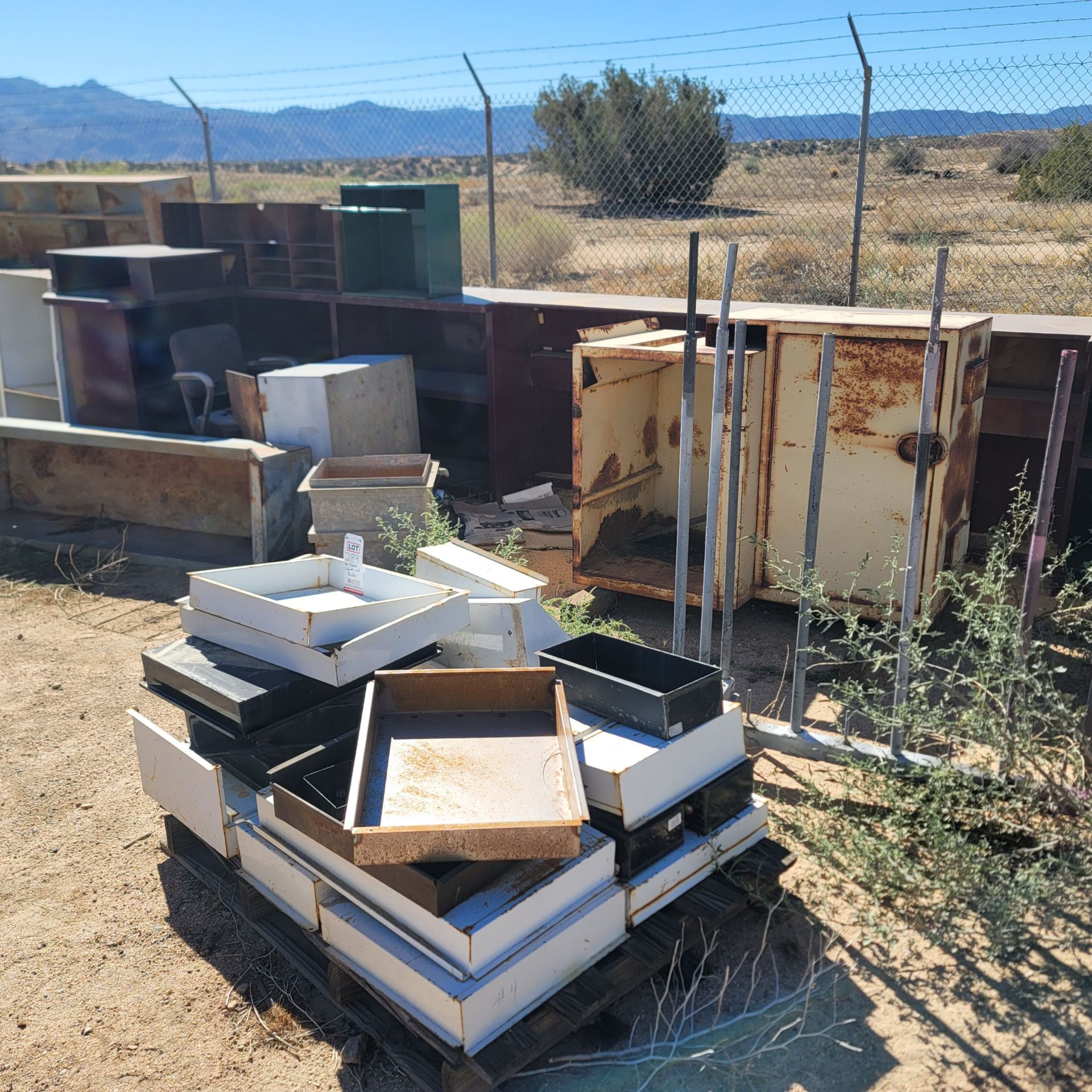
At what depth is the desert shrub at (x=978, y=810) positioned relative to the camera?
3.22 m

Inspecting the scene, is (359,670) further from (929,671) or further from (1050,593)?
(1050,593)

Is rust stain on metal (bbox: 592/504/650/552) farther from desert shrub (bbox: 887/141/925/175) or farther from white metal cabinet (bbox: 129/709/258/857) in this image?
desert shrub (bbox: 887/141/925/175)

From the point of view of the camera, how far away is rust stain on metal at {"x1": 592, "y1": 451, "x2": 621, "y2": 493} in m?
6.16

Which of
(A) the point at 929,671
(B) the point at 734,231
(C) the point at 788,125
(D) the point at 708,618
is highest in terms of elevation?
(C) the point at 788,125

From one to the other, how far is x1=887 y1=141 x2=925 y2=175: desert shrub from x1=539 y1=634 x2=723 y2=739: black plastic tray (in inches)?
402

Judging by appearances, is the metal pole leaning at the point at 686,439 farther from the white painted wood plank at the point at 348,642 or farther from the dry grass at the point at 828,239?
the dry grass at the point at 828,239

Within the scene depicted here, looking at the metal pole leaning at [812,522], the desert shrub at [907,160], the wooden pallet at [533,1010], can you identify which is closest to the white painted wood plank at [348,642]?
the wooden pallet at [533,1010]

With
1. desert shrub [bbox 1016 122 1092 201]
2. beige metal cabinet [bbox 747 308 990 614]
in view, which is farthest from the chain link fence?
beige metal cabinet [bbox 747 308 990 614]

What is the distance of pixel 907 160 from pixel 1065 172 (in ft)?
10.3

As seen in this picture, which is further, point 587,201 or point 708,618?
point 587,201

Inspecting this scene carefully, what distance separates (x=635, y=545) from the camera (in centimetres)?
650

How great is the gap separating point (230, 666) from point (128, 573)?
12.8 ft

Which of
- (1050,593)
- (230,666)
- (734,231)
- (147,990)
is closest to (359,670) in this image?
(230,666)

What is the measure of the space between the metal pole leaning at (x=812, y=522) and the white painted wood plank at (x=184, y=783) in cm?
223
